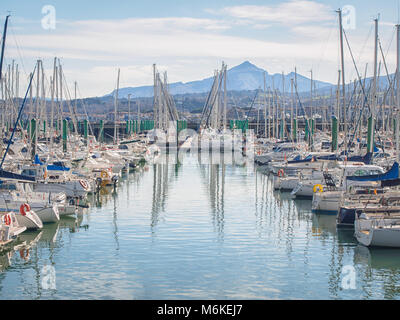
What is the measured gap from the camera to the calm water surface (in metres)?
20.8

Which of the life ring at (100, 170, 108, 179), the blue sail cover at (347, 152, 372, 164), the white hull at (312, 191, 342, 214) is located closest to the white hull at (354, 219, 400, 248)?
the white hull at (312, 191, 342, 214)

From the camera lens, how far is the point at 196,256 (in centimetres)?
2523

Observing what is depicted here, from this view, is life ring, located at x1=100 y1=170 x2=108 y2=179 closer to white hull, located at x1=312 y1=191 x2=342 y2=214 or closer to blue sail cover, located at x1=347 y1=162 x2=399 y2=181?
white hull, located at x1=312 y1=191 x2=342 y2=214

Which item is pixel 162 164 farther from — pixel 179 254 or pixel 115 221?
pixel 179 254

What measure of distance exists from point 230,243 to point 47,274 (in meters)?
8.38

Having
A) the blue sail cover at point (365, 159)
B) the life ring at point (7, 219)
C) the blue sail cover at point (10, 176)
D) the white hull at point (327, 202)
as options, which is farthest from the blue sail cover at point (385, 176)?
the life ring at point (7, 219)

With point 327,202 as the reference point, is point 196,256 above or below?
below

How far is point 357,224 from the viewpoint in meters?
27.0

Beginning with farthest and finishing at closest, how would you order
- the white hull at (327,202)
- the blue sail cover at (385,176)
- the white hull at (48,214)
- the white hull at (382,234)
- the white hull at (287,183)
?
1. the white hull at (287,183)
2. the white hull at (327,202)
3. the blue sail cover at (385,176)
4. the white hull at (48,214)
5. the white hull at (382,234)

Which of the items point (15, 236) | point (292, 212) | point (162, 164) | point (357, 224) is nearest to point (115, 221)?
point (15, 236)

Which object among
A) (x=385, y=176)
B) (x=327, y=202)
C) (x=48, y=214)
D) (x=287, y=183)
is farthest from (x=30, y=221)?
(x=287, y=183)

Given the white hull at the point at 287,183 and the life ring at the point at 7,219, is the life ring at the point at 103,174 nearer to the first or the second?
the white hull at the point at 287,183

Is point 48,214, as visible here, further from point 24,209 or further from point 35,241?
point 35,241

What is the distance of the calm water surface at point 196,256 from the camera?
20.8m
